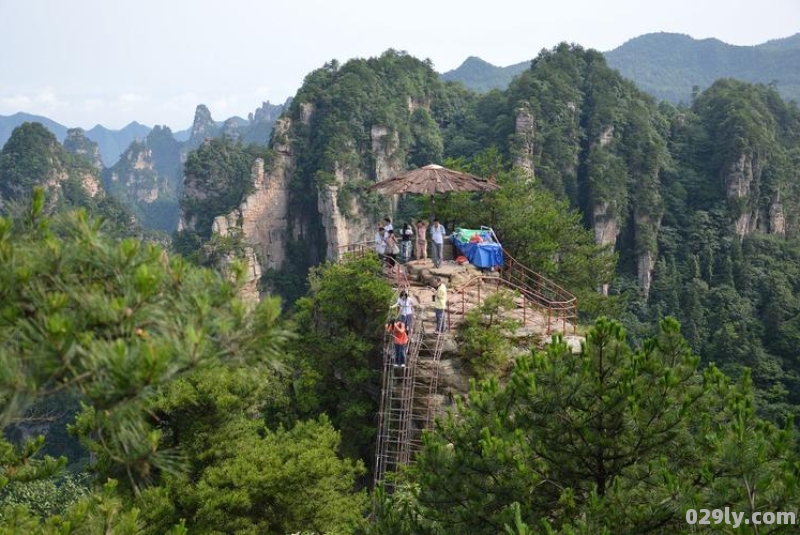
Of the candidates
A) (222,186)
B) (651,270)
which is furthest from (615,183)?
(222,186)

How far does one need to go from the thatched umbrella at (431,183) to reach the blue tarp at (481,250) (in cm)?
107

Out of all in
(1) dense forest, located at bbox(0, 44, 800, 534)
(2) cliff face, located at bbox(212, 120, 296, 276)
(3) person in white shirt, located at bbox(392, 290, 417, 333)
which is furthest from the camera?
(2) cliff face, located at bbox(212, 120, 296, 276)

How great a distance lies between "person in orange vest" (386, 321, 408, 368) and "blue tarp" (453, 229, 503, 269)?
3310 millimetres

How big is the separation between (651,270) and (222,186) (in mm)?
38674

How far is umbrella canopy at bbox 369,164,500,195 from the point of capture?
1153 cm

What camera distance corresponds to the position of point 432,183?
1166 centimetres

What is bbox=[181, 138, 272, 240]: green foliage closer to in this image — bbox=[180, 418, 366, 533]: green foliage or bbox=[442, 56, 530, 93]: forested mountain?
bbox=[180, 418, 366, 533]: green foliage

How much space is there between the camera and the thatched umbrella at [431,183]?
1153 cm

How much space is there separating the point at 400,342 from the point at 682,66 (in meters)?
190

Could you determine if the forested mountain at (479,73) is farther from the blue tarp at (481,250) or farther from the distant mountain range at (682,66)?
the blue tarp at (481,250)

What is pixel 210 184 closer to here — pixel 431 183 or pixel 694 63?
pixel 431 183

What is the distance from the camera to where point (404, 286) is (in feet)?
36.9

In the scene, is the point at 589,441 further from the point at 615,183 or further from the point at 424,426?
the point at 615,183

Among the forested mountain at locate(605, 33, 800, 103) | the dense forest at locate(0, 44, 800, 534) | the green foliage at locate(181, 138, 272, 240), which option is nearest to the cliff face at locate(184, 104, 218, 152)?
the green foliage at locate(181, 138, 272, 240)
